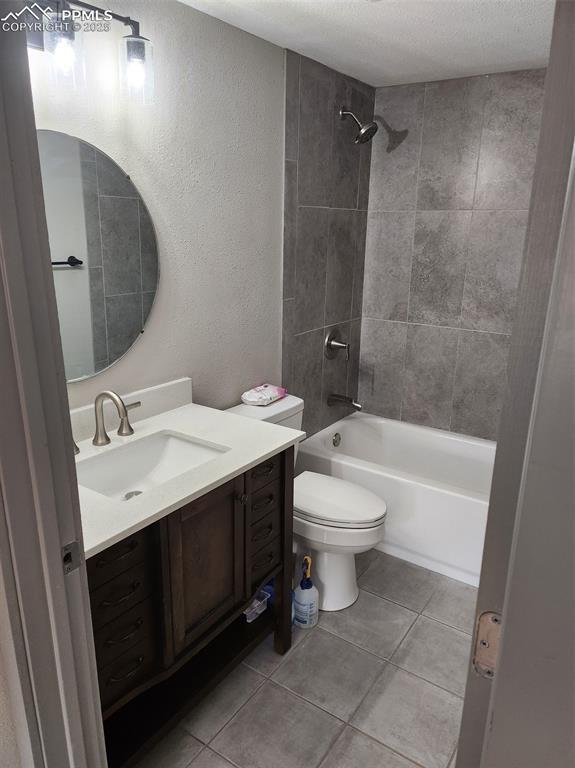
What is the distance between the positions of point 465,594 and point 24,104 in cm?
255

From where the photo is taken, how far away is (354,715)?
1905 millimetres

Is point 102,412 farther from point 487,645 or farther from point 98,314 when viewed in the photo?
point 487,645

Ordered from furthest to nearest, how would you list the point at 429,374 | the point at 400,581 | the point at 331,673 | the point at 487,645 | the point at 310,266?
the point at 429,374
the point at 310,266
the point at 400,581
the point at 331,673
the point at 487,645

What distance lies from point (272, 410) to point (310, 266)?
2.80 ft

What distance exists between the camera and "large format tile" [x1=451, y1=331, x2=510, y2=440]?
3.07 meters

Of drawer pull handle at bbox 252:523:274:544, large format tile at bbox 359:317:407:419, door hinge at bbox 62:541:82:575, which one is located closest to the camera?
door hinge at bbox 62:541:82:575

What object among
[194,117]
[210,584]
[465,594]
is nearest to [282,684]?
[210,584]

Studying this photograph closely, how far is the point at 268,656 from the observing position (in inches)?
85.3

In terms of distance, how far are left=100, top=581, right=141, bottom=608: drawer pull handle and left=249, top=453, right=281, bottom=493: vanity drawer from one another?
486 millimetres

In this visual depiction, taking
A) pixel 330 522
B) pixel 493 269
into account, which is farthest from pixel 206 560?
pixel 493 269

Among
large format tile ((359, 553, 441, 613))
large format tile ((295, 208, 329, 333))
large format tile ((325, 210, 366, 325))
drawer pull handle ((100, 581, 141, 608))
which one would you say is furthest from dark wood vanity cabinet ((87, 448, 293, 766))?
large format tile ((325, 210, 366, 325))

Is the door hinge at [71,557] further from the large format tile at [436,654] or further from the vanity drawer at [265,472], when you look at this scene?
the large format tile at [436,654]

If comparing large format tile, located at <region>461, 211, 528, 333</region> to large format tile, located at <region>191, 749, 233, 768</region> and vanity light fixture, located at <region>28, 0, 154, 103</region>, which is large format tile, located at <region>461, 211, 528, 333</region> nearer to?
vanity light fixture, located at <region>28, 0, 154, 103</region>

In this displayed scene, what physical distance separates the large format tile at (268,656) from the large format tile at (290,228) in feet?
5.10
